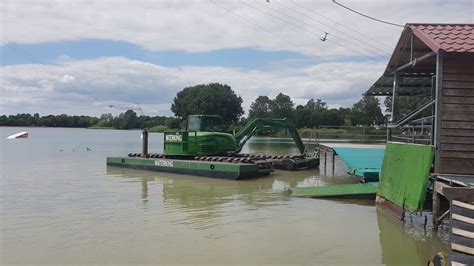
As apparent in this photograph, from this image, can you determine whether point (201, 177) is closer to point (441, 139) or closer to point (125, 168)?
point (125, 168)

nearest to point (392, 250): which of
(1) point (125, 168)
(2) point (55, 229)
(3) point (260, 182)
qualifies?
(2) point (55, 229)

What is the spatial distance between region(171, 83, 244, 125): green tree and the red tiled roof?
77.1 metres

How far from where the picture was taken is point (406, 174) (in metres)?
9.86

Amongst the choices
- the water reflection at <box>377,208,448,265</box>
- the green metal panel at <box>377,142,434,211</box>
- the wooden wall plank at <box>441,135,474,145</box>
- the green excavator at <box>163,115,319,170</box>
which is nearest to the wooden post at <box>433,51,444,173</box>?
the wooden wall plank at <box>441,135,474,145</box>

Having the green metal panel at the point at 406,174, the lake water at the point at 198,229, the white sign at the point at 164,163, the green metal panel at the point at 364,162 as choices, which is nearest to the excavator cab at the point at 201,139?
the white sign at the point at 164,163

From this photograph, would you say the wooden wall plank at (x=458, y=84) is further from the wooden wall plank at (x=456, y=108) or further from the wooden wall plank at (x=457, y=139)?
the wooden wall plank at (x=457, y=139)

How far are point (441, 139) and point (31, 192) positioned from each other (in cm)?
1298

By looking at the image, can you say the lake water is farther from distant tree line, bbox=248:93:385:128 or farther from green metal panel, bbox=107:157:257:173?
distant tree line, bbox=248:93:385:128

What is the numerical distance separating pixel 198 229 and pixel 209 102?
80.2 meters

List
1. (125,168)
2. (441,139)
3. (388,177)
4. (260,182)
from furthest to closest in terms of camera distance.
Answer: (125,168) → (260,182) → (388,177) → (441,139)

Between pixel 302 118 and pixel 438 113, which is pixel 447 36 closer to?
pixel 438 113

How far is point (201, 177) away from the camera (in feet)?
65.6

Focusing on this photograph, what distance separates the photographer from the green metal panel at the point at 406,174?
8.89m

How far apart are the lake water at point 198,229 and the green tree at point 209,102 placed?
72491mm
